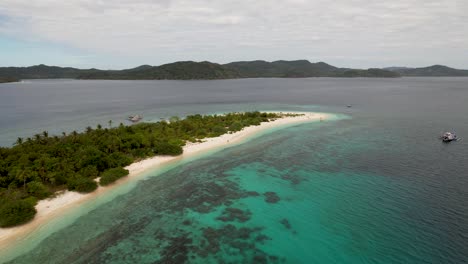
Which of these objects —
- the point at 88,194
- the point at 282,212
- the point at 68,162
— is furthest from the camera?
the point at 68,162

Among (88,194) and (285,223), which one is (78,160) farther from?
(285,223)

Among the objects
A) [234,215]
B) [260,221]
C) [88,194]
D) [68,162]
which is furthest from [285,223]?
[68,162]

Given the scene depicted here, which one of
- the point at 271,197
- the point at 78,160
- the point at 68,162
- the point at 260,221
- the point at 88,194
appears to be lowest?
the point at 260,221

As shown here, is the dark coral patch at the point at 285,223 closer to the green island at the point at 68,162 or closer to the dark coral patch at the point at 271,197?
the dark coral patch at the point at 271,197

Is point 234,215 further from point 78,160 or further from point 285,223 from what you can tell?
point 78,160

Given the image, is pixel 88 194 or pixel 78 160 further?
pixel 78 160

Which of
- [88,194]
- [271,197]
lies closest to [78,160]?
[88,194]

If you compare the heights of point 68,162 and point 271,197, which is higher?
point 68,162

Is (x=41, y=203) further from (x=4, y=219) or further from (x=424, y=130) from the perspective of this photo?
(x=424, y=130)

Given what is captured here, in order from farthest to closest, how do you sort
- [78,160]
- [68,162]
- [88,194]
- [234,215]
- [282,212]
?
[78,160] → [68,162] → [88,194] → [282,212] → [234,215]
